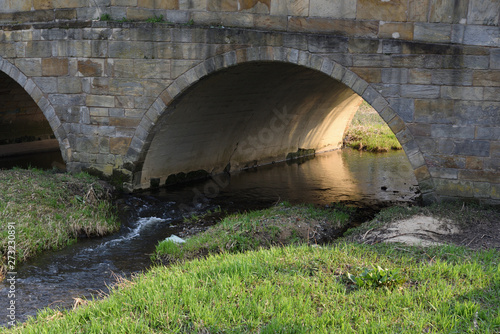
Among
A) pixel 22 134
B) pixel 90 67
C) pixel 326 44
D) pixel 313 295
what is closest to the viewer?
pixel 313 295

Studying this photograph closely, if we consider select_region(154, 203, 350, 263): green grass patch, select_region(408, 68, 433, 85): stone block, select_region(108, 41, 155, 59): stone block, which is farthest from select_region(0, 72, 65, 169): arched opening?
select_region(408, 68, 433, 85): stone block

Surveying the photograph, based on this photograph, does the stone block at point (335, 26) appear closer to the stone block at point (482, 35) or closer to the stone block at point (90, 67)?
the stone block at point (482, 35)

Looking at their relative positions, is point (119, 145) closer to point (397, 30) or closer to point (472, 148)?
point (397, 30)

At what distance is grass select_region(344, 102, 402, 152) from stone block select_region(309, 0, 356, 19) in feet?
30.9

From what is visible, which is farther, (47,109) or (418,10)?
(47,109)

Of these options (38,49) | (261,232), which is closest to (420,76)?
(261,232)

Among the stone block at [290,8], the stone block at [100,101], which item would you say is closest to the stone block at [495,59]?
the stone block at [290,8]

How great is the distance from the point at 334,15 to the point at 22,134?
37.8ft

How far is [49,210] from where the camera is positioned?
29.9ft

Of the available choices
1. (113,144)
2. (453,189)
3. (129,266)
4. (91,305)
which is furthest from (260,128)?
(91,305)

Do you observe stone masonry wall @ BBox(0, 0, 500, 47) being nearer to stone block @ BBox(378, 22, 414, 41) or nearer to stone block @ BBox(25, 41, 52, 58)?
stone block @ BBox(378, 22, 414, 41)

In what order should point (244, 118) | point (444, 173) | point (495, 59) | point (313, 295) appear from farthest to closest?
point (244, 118), point (444, 173), point (495, 59), point (313, 295)

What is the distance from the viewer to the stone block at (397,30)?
8695 mm

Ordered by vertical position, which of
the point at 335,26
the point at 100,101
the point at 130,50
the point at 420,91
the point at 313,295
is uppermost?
the point at 335,26
